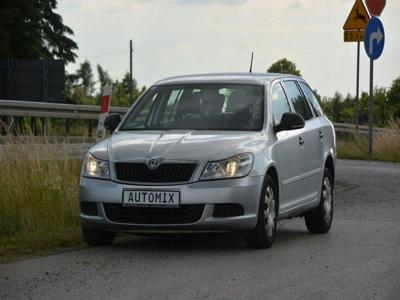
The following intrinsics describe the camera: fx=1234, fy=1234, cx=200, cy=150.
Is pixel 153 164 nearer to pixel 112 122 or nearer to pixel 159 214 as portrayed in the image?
pixel 159 214

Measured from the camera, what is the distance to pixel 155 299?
7766 millimetres

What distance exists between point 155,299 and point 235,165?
102 inches

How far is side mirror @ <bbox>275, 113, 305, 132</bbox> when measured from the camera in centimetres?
1105

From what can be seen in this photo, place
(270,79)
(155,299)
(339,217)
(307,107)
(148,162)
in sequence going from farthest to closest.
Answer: (339,217) < (307,107) < (270,79) < (148,162) < (155,299)

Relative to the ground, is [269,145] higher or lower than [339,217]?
higher

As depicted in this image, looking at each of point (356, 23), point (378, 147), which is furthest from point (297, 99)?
point (378, 147)

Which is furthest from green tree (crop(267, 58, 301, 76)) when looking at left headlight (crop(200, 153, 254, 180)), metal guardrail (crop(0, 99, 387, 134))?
left headlight (crop(200, 153, 254, 180))

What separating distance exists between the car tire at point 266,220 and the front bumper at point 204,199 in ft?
0.33

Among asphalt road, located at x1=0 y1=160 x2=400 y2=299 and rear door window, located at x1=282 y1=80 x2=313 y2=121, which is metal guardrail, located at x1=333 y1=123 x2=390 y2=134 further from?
asphalt road, located at x1=0 y1=160 x2=400 y2=299

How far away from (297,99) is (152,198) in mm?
2870

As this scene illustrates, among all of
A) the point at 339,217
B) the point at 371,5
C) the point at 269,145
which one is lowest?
the point at 339,217

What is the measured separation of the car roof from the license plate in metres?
1.91

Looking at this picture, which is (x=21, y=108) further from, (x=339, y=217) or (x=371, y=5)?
(x=339, y=217)

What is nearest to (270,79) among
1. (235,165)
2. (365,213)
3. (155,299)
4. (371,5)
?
(235,165)
